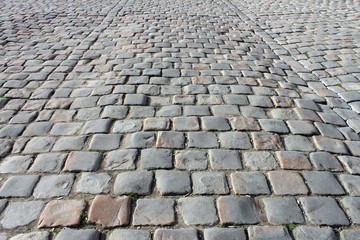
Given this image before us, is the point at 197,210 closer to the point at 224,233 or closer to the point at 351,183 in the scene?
the point at 224,233

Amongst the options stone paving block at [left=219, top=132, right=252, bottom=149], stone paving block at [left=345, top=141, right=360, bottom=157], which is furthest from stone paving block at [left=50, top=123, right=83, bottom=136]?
stone paving block at [left=345, top=141, right=360, bottom=157]

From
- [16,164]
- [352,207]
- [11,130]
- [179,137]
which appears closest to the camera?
[352,207]

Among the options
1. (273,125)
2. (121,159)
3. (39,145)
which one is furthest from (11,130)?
(273,125)

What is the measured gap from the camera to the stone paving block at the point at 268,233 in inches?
76.8

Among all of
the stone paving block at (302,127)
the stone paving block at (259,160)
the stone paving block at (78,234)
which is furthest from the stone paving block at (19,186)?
the stone paving block at (302,127)

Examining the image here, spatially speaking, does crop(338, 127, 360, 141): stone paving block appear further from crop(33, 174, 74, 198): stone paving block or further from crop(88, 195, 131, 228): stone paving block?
crop(33, 174, 74, 198): stone paving block

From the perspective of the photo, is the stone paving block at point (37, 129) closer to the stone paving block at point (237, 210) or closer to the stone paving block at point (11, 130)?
the stone paving block at point (11, 130)

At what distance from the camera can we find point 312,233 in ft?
6.51

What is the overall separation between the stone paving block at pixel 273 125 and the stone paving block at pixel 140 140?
3.19 feet

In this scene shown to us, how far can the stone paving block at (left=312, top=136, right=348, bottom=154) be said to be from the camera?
110 inches

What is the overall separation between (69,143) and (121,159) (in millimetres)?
499

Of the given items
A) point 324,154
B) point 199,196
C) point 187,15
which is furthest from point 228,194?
point 187,15

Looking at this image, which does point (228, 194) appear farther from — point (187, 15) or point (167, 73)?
point (187, 15)

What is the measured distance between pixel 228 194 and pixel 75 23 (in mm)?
5768
